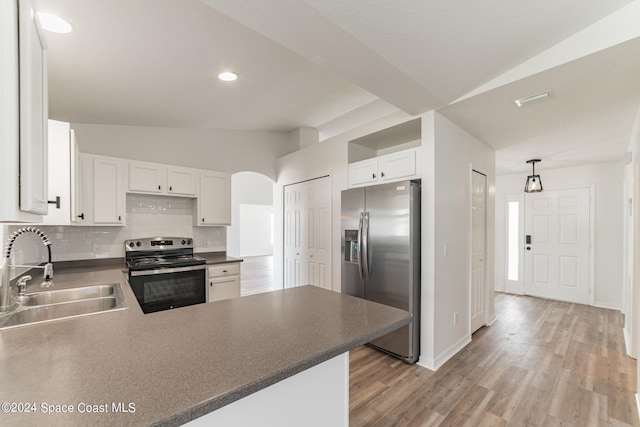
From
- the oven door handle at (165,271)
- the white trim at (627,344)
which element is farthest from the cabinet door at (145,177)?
the white trim at (627,344)

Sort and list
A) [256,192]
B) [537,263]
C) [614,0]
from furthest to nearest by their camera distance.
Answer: [256,192], [537,263], [614,0]

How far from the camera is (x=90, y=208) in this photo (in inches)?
118

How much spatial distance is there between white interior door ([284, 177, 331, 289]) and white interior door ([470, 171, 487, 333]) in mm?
1778

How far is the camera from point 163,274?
9.80 ft

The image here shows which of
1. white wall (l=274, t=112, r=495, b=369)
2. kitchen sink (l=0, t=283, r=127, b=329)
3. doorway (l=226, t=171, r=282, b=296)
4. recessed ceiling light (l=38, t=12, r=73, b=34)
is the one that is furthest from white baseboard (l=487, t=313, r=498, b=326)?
doorway (l=226, t=171, r=282, b=296)

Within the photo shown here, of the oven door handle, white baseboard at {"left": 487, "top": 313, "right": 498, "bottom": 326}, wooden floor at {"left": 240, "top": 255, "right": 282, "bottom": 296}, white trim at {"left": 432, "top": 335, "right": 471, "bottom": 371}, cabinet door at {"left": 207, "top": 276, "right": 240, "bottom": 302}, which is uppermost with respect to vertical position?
the oven door handle

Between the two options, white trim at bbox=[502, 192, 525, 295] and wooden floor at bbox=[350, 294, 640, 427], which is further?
white trim at bbox=[502, 192, 525, 295]

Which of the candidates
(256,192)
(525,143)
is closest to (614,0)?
(525,143)

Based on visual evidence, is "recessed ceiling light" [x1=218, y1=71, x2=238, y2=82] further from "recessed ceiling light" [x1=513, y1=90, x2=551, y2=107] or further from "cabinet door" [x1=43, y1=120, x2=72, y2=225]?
"recessed ceiling light" [x1=513, y1=90, x2=551, y2=107]

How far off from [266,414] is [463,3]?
82.8 inches

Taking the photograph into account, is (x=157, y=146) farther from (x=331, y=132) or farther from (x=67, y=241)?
(x=331, y=132)

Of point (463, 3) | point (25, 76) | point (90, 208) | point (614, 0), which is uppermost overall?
point (614, 0)

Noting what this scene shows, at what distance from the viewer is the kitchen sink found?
159cm

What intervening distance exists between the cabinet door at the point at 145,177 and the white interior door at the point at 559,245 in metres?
6.17
